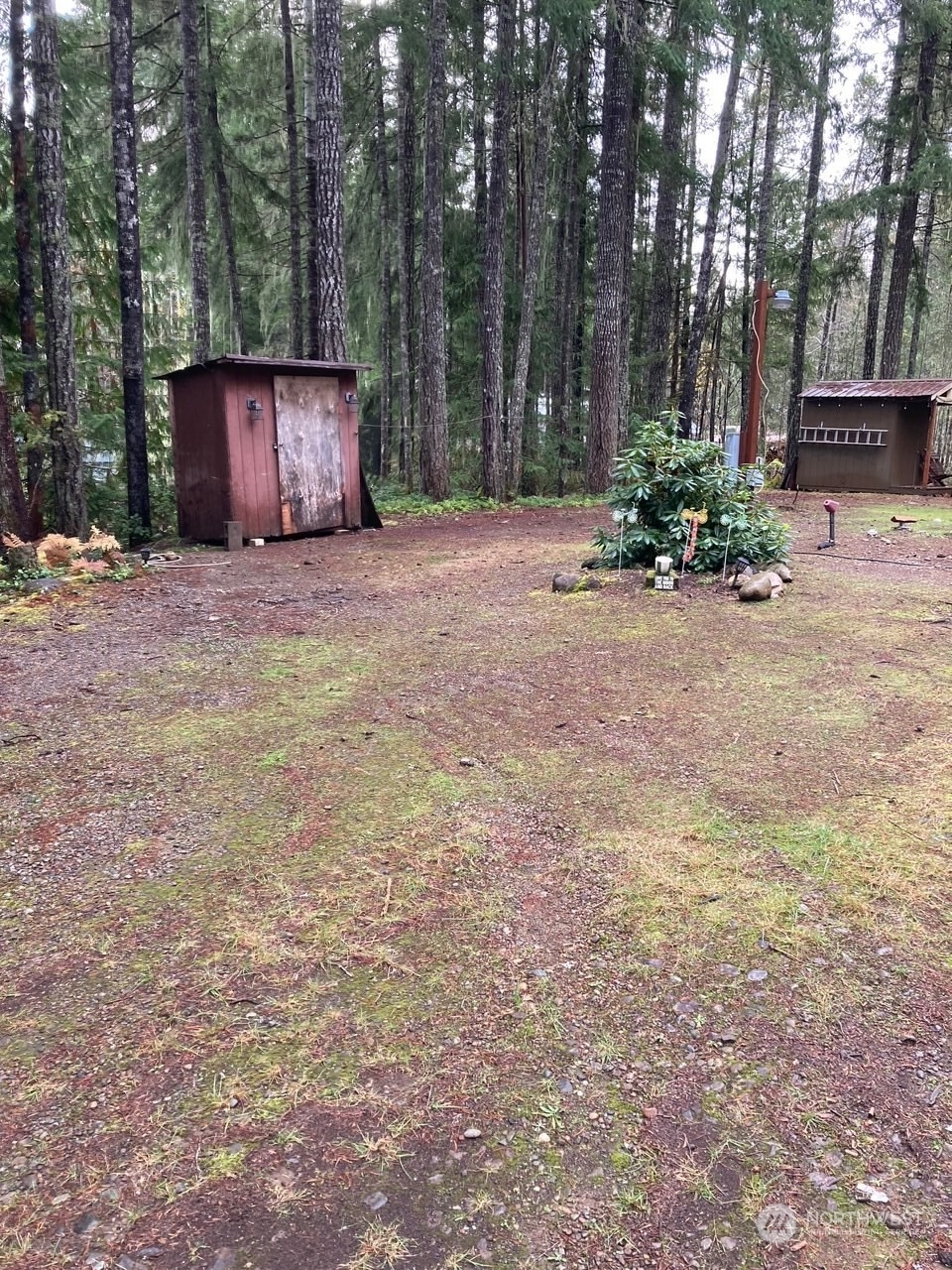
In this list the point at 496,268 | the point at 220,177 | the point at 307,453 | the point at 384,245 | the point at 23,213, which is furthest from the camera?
the point at 384,245

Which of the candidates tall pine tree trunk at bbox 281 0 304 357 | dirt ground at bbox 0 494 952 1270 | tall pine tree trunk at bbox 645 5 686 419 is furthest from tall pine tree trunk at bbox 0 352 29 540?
tall pine tree trunk at bbox 645 5 686 419

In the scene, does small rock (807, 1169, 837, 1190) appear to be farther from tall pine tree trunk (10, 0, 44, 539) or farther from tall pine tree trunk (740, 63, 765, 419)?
tall pine tree trunk (740, 63, 765, 419)

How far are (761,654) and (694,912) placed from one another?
2953mm

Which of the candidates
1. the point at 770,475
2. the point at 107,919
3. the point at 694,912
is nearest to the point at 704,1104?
the point at 694,912

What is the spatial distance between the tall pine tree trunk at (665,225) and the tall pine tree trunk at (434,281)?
3.53 m

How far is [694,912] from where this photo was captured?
96.3 inches

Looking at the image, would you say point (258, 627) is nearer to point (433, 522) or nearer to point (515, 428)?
point (433, 522)

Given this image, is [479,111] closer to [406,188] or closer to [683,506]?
Answer: [406,188]

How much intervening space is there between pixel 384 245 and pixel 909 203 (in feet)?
34.9

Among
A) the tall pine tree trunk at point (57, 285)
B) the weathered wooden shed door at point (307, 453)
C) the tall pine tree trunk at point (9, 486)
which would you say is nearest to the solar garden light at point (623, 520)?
the weathered wooden shed door at point (307, 453)

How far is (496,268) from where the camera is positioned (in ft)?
43.4

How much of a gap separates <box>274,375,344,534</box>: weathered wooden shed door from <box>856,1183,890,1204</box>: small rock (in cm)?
960

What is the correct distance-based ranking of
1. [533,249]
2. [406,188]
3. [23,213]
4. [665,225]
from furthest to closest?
[665,225] < [406,188] < [533,249] < [23,213]

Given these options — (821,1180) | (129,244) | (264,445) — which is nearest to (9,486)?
(264,445)
